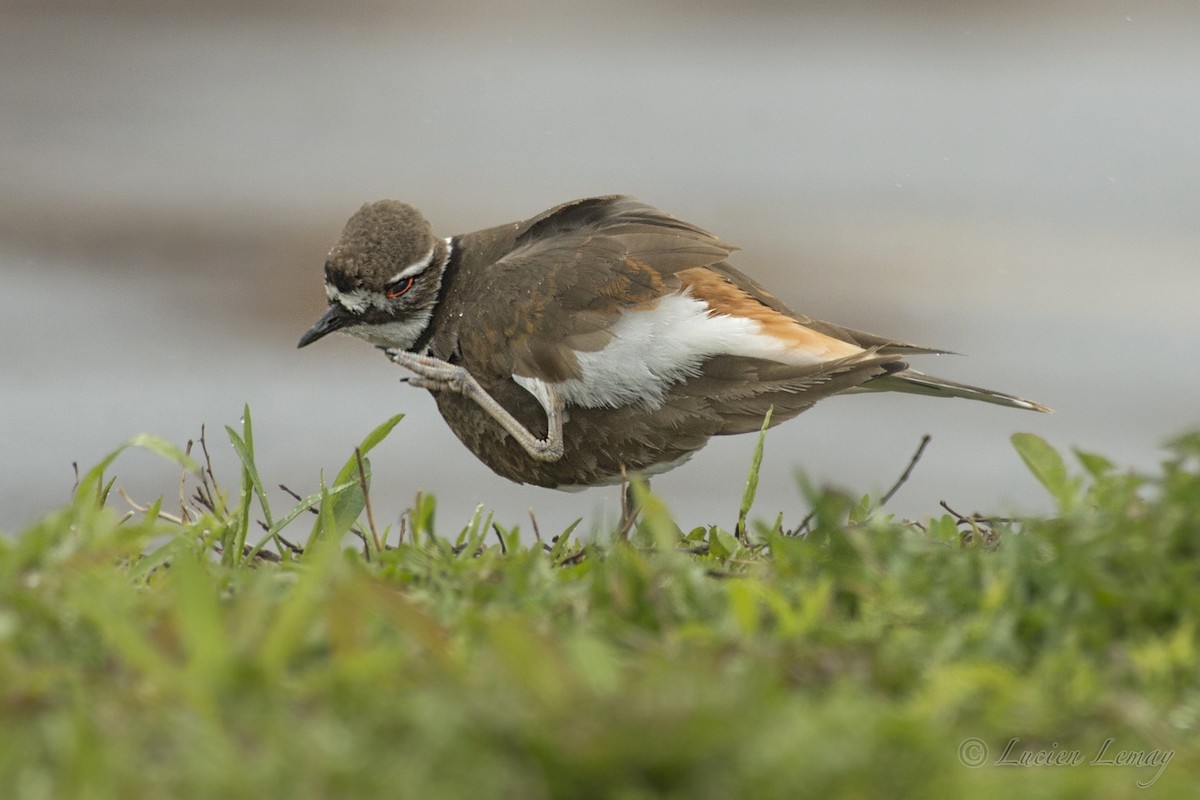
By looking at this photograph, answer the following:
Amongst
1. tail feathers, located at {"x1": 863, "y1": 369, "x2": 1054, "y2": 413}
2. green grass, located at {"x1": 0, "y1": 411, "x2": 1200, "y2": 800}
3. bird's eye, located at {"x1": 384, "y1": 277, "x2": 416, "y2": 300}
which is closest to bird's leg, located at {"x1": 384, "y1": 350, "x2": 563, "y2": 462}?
bird's eye, located at {"x1": 384, "y1": 277, "x2": 416, "y2": 300}

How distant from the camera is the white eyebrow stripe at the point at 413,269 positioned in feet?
21.1

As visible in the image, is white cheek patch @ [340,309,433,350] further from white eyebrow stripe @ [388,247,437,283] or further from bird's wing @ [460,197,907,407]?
bird's wing @ [460,197,907,407]

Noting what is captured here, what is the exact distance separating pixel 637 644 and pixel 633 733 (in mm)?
711

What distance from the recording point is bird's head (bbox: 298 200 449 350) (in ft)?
21.2

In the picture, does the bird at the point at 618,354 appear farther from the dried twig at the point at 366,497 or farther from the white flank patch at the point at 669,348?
the dried twig at the point at 366,497

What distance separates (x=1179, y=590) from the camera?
8.91ft

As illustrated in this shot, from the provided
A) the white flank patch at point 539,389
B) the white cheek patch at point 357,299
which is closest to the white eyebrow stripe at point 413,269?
the white cheek patch at point 357,299

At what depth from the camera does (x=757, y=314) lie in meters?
5.78

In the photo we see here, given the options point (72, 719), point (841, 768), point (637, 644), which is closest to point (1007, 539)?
point (637, 644)

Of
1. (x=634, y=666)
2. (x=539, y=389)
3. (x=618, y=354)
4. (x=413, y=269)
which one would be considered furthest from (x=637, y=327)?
(x=634, y=666)

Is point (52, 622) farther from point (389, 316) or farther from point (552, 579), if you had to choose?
point (389, 316)

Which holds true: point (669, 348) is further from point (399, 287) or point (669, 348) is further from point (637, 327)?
point (399, 287)

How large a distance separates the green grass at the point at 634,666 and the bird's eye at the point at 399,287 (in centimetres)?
306

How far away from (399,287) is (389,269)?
0.10 m
